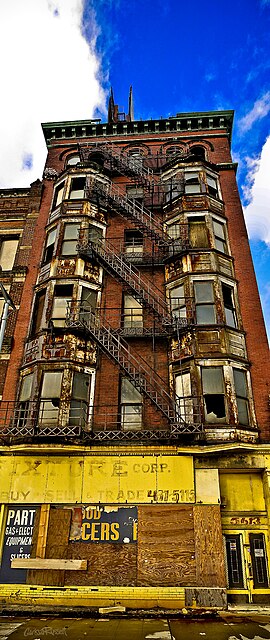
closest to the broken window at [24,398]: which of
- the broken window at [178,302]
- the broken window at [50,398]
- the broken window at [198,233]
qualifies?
the broken window at [50,398]

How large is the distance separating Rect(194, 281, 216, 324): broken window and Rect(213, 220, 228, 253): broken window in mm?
2627

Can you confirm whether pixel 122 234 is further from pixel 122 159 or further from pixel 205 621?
pixel 205 621

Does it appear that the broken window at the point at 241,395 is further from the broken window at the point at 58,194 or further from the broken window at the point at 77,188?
the broken window at the point at 58,194

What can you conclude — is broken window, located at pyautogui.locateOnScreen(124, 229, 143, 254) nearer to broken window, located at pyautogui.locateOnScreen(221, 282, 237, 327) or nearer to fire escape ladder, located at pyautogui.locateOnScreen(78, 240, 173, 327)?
fire escape ladder, located at pyautogui.locateOnScreen(78, 240, 173, 327)

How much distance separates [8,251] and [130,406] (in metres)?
11.1

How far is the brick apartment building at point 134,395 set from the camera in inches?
549

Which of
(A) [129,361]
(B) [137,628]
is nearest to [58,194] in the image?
(A) [129,361]

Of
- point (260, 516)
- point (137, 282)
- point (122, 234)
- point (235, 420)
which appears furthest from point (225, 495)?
point (122, 234)

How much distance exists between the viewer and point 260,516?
14.8 m

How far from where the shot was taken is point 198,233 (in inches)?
793

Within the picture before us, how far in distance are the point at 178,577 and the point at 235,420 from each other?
5413 mm

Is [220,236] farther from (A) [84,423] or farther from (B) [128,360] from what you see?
(A) [84,423]

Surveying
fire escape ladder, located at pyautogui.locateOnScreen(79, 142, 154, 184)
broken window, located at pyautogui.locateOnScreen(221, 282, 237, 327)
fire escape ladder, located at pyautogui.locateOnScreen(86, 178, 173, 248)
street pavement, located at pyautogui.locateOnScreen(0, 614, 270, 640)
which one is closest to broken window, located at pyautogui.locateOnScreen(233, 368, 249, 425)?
broken window, located at pyautogui.locateOnScreen(221, 282, 237, 327)

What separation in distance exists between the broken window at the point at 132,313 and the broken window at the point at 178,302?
1.49m
